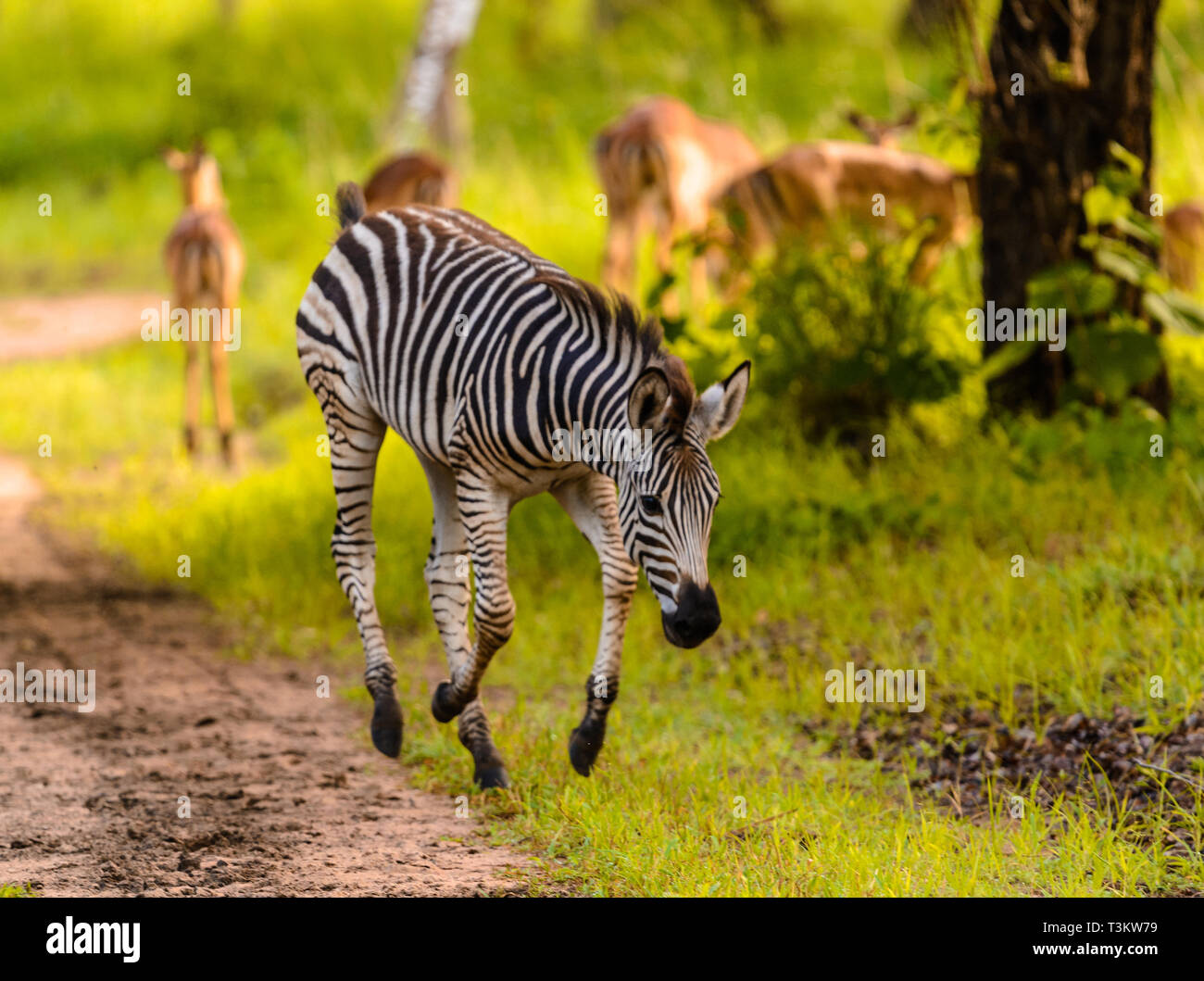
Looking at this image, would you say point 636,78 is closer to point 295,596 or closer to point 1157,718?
Result: point 295,596

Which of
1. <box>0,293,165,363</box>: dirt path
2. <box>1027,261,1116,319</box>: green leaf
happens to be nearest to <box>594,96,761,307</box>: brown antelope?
<box>1027,261,1116,319</box>: green leaf

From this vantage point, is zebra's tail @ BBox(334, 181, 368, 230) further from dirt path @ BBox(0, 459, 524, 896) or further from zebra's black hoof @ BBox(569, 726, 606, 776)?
zebra's black hoof @ BBox(569, 726, 606, 776)

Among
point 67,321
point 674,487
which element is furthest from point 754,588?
point 67,321

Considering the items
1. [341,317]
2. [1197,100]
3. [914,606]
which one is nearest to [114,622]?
[341,317]

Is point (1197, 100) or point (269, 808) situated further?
point (1197, 100)

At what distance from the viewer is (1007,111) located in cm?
910

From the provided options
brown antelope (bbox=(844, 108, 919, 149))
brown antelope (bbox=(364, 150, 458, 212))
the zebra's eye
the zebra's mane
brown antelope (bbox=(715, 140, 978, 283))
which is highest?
brown antelope (bbox=(844, 108, 919, 149))

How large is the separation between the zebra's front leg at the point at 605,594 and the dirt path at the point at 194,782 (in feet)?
1.90

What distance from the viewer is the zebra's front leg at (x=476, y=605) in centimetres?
579

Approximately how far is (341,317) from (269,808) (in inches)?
80.9

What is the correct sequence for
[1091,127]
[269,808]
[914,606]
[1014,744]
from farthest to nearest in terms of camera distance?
[1091,127]
[914,606]
[1014,744]
[269,808]

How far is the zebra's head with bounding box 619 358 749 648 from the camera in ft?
16.2

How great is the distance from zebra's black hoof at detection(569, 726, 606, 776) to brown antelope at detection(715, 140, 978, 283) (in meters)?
6.35

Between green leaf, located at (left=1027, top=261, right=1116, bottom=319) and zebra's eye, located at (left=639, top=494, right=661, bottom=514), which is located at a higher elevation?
green leaf, located at (left=1027, top=261, right=1116, bottom=319)
